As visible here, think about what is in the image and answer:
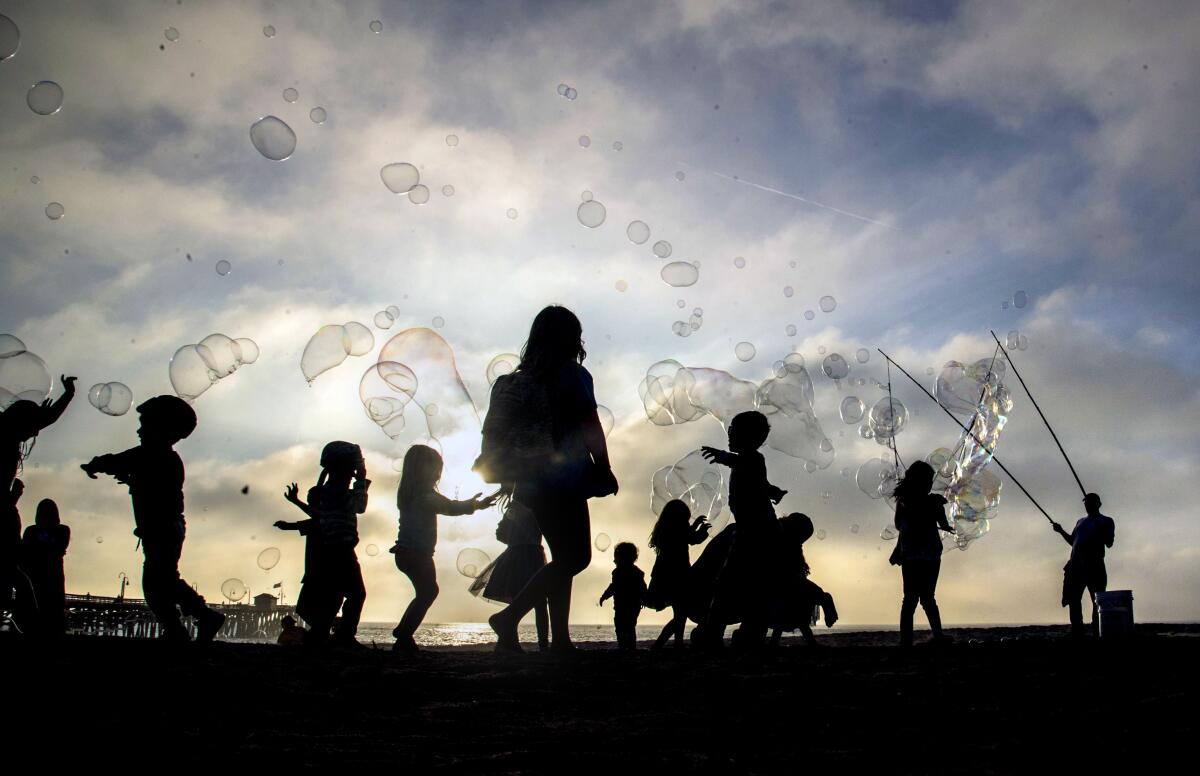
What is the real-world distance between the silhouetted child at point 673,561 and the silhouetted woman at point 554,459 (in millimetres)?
3394

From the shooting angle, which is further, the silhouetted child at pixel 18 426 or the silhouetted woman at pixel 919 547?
the silhouetted woman at pixel 919 547

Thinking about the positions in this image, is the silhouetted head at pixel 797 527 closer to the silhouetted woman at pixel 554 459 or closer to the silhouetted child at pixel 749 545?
the silhouetted child at pixel 749 545

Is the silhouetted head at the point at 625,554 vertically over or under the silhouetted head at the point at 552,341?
under

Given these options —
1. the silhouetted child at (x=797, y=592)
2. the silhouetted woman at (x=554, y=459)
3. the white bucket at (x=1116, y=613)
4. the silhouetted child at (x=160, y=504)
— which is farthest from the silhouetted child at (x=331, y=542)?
the white bucket at (x=1116, y=613)

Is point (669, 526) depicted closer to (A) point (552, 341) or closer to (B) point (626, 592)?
(B) point (626, 592)

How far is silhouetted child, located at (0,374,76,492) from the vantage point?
224 inches

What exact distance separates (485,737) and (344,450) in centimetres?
427

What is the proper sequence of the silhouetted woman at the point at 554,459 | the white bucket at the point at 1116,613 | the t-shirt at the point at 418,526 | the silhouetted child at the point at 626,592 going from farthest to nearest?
the silhouetted child at the point at 626,592 → the t-shirt at the point at 418,526 → the white bucket at the point at 1116,613 → the silhouetted woman at the point at 554,459

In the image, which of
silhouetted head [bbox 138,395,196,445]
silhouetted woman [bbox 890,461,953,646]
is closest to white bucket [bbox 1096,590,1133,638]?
silhouetted woman [bbox 890,461,953,646]

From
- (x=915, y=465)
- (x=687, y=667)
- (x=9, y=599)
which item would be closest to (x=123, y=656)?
(x=9, y=599)

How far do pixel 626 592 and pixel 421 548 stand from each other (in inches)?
133

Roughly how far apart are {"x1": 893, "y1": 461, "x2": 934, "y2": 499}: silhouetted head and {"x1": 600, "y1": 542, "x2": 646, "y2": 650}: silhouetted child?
3080 mm

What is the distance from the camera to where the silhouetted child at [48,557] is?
25.3 feet

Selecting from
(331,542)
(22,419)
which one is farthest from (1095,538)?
(22,419)
